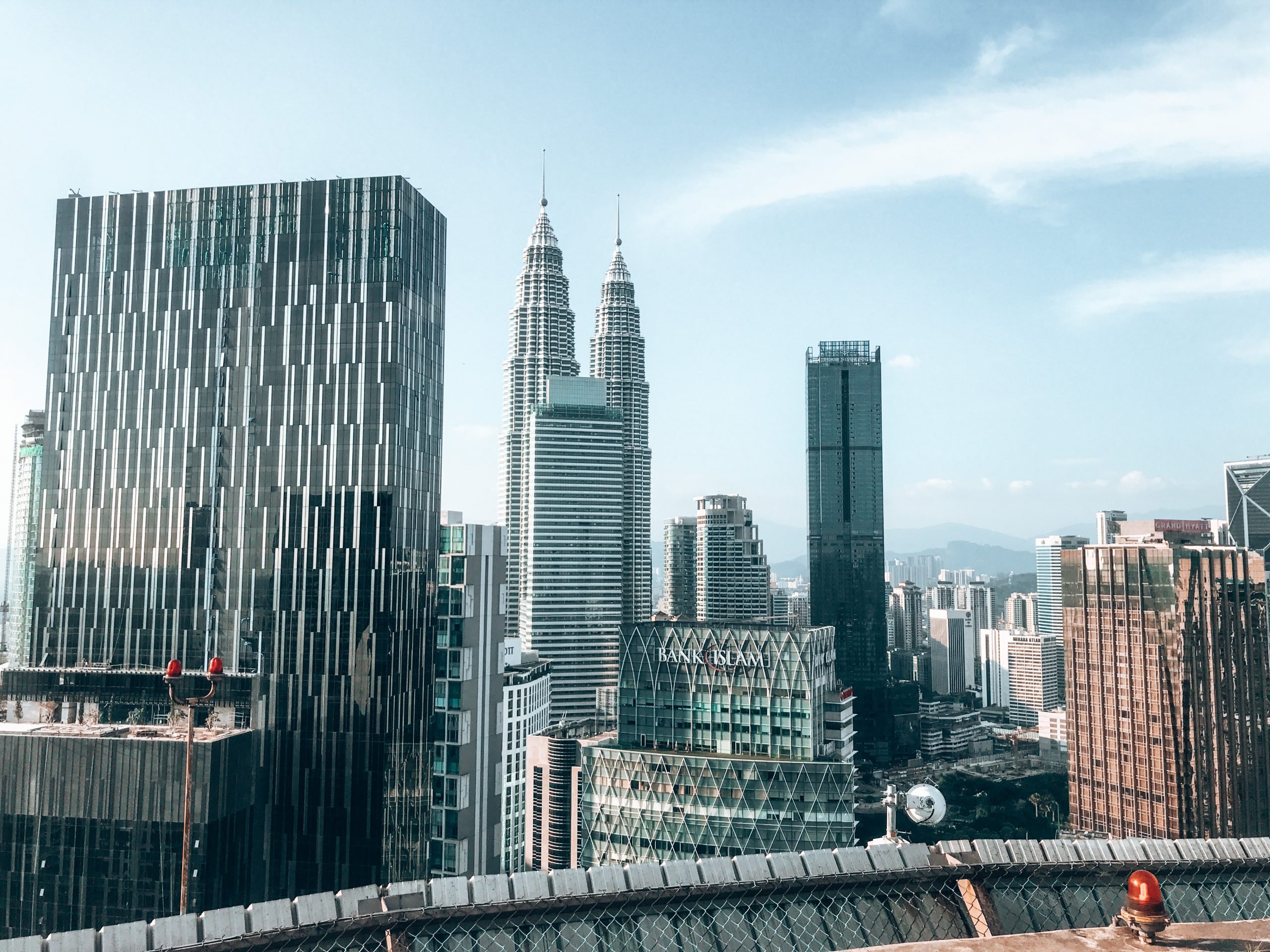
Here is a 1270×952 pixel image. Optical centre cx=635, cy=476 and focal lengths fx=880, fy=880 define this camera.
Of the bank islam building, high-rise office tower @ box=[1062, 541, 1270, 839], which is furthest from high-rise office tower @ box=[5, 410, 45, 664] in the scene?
high-rise office tower @ box=[1062, 541, 1270, 839]

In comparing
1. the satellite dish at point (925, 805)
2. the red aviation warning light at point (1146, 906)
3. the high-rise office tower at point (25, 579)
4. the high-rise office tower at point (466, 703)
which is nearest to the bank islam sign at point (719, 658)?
the high-rise office tower at point (466, 703)

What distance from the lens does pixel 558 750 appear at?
155 meters

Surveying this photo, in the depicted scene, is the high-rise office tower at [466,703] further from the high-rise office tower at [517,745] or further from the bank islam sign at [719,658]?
the high-rise office tower at [517,745]

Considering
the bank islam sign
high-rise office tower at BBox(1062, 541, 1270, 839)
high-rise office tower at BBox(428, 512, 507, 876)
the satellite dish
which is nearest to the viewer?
the satellite dish

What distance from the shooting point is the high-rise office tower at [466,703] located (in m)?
94.1

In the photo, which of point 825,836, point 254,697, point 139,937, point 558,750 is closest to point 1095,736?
point 825,836

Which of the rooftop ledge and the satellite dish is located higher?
the satellite dish

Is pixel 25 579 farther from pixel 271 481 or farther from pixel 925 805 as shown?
pixel 925 805

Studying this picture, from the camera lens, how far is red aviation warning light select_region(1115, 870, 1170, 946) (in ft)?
55.9

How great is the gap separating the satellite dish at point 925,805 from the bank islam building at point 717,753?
8301 centimetres

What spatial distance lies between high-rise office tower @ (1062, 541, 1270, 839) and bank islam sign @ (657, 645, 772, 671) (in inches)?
2916

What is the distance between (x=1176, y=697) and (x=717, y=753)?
281ft

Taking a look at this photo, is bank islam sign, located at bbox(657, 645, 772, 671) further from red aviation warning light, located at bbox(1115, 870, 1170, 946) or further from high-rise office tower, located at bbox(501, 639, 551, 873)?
red aviation warning light, located at bbox(1115, 870, 1170, 946)

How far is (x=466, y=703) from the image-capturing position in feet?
314
